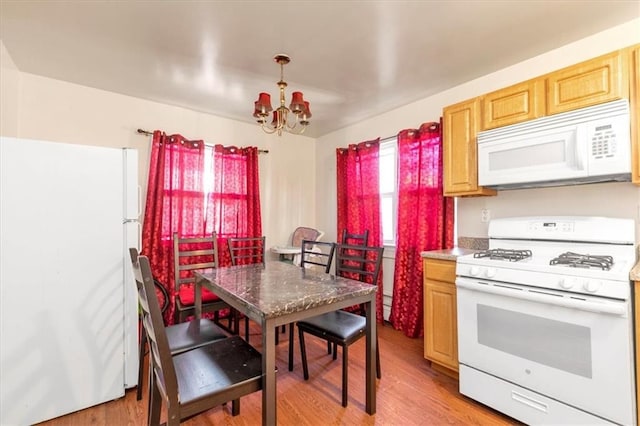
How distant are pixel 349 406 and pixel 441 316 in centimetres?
92

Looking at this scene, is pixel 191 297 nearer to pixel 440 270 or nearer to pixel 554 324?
pixel 440 270

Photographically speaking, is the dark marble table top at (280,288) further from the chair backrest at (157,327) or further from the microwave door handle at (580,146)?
the microwave door handle at (580,146)

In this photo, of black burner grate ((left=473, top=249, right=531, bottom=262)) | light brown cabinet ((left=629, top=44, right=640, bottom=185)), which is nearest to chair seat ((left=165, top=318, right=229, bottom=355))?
black burner grate ((left=473, top=249, right=531, bottom=262))

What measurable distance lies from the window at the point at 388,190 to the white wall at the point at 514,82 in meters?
0.19

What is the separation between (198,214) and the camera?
3.32 m

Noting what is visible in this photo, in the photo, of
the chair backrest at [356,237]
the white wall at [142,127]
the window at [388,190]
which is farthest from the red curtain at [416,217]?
the white wall at [142,127]

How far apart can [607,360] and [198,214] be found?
135 inches

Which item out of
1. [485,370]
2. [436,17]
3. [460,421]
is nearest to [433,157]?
[436,17]

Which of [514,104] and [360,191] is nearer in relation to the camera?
[514,104]

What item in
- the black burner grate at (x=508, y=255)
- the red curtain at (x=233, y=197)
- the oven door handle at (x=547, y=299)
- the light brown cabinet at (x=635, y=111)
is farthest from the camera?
the red curtain at (x=233, y=197)

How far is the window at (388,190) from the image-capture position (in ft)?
11.4

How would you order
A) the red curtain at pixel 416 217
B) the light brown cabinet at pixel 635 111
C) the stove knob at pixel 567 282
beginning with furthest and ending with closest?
the red curtain at pixel 416 217 < the light brown cabinet at pixel 635 111 < the stove knob at pixel 567 282

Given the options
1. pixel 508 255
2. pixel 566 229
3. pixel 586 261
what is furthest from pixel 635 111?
pixel 508 255

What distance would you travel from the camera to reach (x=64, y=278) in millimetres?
1772
